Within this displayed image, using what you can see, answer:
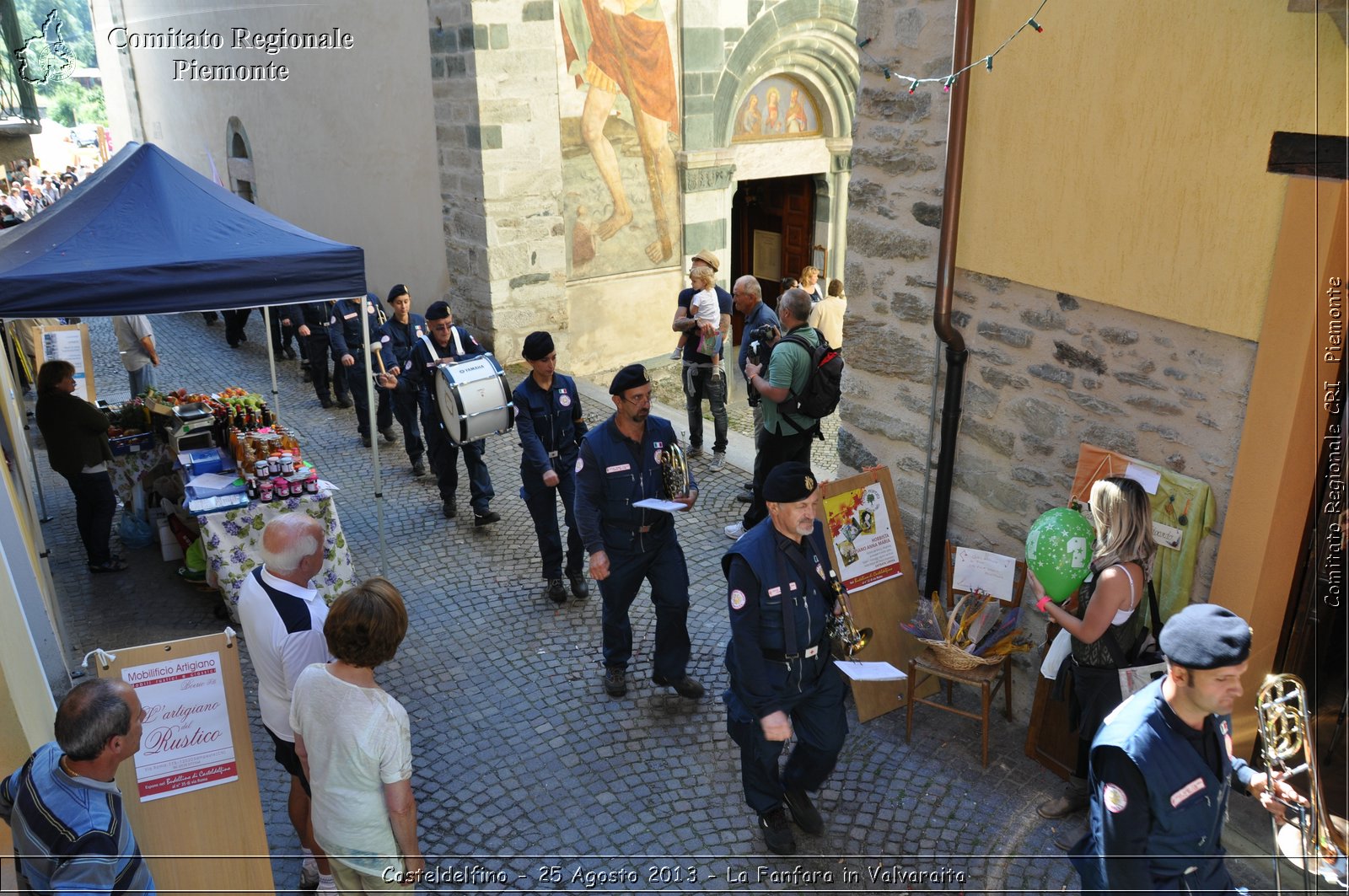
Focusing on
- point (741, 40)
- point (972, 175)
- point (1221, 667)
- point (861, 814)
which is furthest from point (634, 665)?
point (741, 40)

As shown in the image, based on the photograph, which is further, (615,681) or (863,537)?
(615,681)

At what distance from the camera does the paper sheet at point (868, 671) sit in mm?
4137

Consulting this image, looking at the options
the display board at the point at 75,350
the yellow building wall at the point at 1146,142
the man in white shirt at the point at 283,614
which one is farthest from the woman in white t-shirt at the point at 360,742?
the display board at the point at 75,350

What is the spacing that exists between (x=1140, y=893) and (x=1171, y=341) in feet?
7.66

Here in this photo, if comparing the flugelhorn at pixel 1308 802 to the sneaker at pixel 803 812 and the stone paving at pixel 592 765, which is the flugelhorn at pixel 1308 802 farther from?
the sneaker at pixel 803 812

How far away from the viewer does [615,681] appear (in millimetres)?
5516

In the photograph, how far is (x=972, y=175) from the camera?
5.03 metres

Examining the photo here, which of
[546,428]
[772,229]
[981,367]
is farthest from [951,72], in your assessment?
[772,229]

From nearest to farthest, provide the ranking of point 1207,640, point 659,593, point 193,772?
point 1207,640 < point 193,772 < point 659,593

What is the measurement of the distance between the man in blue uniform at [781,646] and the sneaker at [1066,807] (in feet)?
3.21

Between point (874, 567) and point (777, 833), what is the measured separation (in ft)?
4.95

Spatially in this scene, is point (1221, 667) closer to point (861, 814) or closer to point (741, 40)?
point (861, 814)

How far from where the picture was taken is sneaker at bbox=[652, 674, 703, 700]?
542 centimetres

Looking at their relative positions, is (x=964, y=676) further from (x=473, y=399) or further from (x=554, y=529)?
(x=473, y=399)
